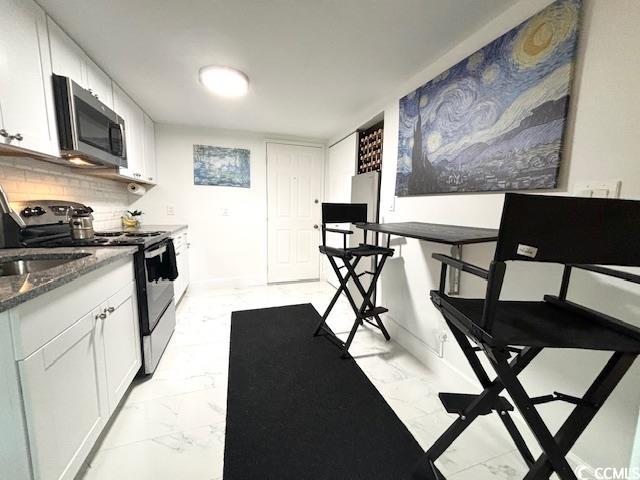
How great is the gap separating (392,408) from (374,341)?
2.65 feet

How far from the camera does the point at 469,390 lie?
5.44 feet

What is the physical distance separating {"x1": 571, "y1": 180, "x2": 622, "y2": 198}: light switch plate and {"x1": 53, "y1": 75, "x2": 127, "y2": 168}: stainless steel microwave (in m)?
2.61

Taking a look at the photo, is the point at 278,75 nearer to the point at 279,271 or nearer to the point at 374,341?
the point at 374,341

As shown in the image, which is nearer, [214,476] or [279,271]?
[214,476]

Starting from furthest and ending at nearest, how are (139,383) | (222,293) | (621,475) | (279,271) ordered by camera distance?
(279,271), (222,293), (139,383), (621,475)

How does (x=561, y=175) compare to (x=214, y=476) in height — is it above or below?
above

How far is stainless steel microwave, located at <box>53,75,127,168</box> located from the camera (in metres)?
1.52

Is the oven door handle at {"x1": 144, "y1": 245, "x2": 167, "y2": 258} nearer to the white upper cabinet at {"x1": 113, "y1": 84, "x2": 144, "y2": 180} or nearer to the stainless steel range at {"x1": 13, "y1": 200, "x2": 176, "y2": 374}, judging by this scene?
the stainless steel range at {"x1": 13, "y1": 200, "x2": 176, "y2": 374}

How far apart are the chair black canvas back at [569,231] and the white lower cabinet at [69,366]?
1.46 m

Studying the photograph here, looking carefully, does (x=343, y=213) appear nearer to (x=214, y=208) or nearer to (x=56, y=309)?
(x=56, y=309)

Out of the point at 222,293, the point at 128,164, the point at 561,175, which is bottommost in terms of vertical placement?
the point at 222,293

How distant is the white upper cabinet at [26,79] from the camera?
3.94ft

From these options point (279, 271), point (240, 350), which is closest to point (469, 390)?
point (240, 350)

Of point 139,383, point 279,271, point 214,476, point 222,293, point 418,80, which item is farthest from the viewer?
point 279,271
